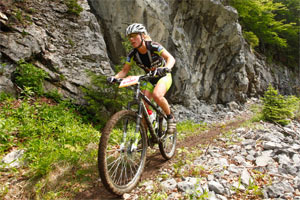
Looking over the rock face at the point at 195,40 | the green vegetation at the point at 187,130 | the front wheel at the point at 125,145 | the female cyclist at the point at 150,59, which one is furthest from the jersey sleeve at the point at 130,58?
the rock face at the point at 195,40

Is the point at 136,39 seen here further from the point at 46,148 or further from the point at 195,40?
the point at 195,40

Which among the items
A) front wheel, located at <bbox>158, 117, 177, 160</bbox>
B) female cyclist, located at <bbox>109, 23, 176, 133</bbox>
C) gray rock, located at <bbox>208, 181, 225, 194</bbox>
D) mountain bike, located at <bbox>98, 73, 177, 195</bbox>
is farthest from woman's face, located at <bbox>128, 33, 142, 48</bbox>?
gray rock, located at <bbox>208, 181, 225, 194</bbox>

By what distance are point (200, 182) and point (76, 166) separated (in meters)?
2.29

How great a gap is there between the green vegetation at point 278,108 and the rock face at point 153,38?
644 cm

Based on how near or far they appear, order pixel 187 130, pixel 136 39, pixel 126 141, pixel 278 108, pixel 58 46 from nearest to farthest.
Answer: pixel 126 141 < pixel 136 39 < pixel 58 46 < pixel 278 108 < pixel 187 130

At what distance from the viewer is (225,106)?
1691 centimetres

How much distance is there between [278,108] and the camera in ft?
24.2

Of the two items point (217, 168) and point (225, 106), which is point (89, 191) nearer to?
point (217, 168)

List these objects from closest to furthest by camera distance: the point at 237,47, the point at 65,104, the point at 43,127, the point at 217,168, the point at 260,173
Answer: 1. the point at 260,173
2. the point at 217,168
3. the point at 43,127
4. the point at 65,104
5. the point at 237,47

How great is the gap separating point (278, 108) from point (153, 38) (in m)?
8.29

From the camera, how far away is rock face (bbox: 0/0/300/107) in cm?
608

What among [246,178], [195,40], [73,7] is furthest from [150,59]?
[195,40]

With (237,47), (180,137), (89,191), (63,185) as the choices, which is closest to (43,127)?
(63,185)

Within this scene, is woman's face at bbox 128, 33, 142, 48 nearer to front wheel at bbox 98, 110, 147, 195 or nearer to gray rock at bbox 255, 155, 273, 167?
front wheel at bbox 98, 110, 147, 195
